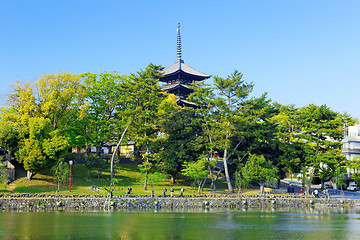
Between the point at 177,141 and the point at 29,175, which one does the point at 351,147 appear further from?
the point at 29,175

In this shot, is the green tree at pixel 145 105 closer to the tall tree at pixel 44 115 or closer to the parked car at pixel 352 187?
the tall tree at pixel 44 115

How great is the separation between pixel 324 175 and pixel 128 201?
101 ft

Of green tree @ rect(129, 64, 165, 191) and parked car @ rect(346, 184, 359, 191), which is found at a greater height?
green tree @ rect(129, 64, 165, 191)

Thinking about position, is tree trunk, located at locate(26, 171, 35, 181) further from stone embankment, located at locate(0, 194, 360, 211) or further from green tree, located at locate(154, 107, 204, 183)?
green tree, located at locate(154, 107, 204, 183)

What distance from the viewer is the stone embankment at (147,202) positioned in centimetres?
4019

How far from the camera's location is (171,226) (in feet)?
96.6

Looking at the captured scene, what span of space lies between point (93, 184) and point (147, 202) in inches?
441

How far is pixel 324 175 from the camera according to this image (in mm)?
57844

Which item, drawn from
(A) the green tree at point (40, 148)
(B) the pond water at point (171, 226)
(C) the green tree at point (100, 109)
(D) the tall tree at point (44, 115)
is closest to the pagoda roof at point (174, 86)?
(C) the green tree at point (100, 109)

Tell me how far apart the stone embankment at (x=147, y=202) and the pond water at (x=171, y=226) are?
3881mm

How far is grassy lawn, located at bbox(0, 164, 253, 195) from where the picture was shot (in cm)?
4662

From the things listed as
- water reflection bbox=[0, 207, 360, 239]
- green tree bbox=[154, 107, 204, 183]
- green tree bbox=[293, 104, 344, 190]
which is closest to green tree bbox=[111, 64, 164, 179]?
green tree bbox=[154, 107, 204, 183]

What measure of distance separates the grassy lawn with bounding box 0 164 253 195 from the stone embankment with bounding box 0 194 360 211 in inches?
161

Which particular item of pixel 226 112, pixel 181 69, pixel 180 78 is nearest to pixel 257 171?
pixel 226 112
